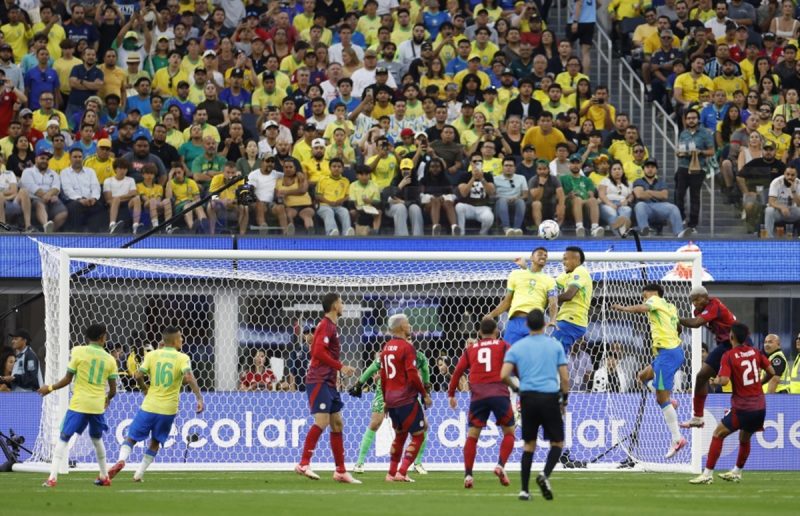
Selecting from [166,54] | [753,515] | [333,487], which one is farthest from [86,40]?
A: [753,515]

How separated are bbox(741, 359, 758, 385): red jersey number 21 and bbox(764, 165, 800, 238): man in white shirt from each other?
7.75m

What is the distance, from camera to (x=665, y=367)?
805 inches

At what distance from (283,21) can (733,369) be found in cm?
1385

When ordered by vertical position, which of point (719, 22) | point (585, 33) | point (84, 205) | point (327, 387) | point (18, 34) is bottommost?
point (327, 387)

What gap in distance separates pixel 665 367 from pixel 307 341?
525 cm

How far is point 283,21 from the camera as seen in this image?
29.0m

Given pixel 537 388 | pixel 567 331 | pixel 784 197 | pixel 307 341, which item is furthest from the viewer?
pixel 784 197

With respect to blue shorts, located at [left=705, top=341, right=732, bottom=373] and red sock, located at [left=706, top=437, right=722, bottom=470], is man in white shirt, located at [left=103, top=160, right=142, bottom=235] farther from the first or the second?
red sock, located at [left=706, top=437, right=722, bottom=470]

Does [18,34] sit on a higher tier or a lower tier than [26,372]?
higher

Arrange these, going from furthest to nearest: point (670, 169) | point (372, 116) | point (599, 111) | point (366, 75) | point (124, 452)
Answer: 1. point (366, 75)
2. point (599, 111)
3. point (372, 116)
4. point (670, 169)
5. point (124, 452)

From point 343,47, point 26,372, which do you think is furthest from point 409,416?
point 343,47

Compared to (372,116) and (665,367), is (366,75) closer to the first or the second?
(372,116)

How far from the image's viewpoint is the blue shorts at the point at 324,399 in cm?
1773

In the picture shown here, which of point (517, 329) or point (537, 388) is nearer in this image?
point (537, 388)
